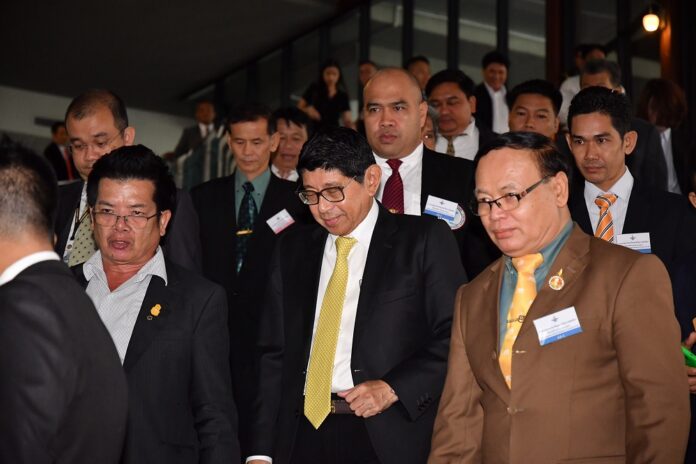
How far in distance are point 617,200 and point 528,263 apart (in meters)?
1.61

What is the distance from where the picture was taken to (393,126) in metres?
4.51

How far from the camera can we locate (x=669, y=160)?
6.36 metres

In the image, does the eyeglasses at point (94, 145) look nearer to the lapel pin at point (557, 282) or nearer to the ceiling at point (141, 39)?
the lapel pin at point (557, 282)

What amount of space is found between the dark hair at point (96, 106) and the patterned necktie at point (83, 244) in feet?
1.79

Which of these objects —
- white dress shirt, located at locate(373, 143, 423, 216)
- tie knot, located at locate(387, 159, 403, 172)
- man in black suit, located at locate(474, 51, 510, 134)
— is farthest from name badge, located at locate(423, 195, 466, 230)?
man in black suit, located at locate(474, 51, 510, 134)

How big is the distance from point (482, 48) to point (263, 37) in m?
5.10

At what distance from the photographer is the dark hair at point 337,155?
3439 mm

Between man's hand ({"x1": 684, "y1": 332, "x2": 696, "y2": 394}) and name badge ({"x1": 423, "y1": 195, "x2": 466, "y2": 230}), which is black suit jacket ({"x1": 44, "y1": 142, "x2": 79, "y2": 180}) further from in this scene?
man's hand ({"x1": 684, "y1": 332, "x2": 696, "y2": 394})

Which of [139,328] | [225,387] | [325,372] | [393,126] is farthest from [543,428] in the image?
[393,126]

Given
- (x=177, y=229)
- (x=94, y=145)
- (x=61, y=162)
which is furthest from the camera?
(x=61, y=162)

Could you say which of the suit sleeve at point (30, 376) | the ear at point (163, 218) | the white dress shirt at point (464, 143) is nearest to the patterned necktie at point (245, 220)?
the ear at point (163, 218)

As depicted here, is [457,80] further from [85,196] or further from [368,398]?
[368,398]

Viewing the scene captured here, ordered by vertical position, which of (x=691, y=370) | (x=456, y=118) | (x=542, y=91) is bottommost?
(x=691, y=370)

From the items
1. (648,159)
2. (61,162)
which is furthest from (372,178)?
(61,162)
